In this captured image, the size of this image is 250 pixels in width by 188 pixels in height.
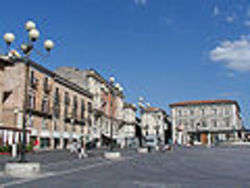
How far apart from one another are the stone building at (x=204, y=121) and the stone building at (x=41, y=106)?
1724 inches

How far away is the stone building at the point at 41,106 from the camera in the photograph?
42.4 meters

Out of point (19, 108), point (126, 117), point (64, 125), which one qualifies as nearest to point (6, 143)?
point (19, 108)

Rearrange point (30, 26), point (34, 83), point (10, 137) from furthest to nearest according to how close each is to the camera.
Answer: point (34, 83) < point (10, 137) < point (30, 26)

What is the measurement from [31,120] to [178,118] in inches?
2540

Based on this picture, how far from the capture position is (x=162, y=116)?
374 feet

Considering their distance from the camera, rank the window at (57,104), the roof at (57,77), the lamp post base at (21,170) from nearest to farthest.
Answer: the lamp post base at (21,170) → the roof at (57,77) → the window at (57,104)

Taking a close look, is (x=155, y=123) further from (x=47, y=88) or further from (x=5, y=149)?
(x=5, y=149)

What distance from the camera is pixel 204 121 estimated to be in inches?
3915

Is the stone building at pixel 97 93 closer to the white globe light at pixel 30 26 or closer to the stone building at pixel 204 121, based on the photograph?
the stone building at pixel 204 121

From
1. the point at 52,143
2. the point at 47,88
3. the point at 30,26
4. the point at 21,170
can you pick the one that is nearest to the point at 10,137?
the point at 47,88

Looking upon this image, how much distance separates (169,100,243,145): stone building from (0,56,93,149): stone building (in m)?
43.8

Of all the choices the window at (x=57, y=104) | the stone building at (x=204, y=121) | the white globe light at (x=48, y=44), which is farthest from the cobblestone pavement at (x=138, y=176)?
the stone building at (x=204, y=121)

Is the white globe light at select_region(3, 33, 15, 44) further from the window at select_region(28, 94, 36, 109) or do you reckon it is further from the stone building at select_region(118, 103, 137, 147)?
the stone building at select_region(118, 103, 137, 147)

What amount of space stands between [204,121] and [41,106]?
2424 inches
